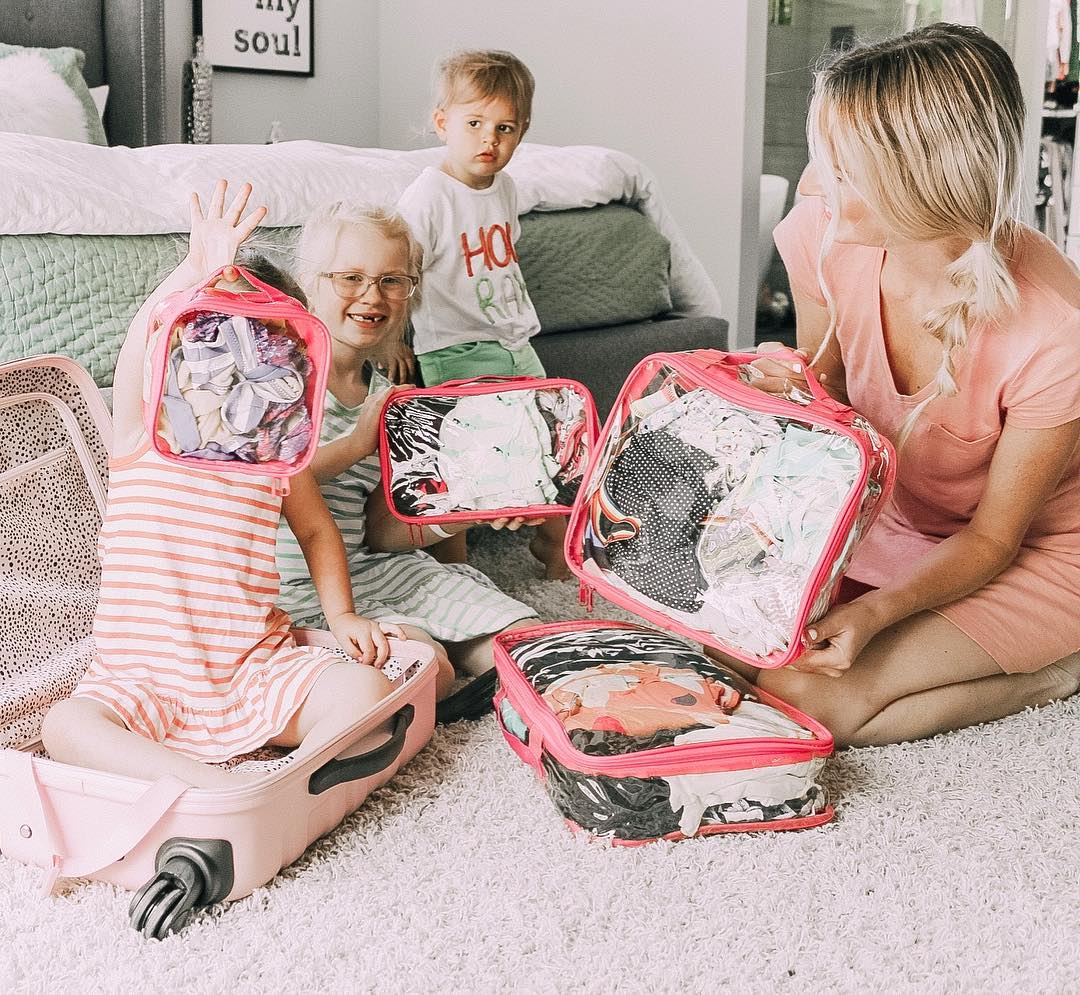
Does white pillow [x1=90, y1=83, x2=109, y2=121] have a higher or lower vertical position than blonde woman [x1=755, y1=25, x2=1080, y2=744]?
higher

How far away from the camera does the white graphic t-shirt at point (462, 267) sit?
1.80 m

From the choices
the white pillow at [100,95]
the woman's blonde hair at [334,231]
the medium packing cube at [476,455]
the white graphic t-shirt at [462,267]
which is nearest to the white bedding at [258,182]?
the white graphic t-shirt at [462,267]

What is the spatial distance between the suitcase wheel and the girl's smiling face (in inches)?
27.1

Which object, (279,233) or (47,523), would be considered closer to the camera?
(47,523)

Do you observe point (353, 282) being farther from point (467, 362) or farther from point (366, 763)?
point (366, 763)

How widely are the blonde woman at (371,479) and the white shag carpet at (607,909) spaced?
0.27 meters

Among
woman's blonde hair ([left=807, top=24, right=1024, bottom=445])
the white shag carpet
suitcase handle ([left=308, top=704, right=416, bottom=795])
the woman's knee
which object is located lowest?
the white shag carpet

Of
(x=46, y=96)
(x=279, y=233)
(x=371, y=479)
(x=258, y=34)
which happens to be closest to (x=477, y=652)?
(x=371, y=479)

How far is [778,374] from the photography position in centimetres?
130

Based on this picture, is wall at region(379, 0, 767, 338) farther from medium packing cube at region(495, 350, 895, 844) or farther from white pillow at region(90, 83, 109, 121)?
medium packing cube at region(495, 350, 895, 844)

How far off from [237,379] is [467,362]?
0.72 m

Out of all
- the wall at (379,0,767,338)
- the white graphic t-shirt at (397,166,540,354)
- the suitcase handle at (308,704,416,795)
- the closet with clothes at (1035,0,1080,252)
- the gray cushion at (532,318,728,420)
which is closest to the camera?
the suitcase handle at (308,704,416,795)

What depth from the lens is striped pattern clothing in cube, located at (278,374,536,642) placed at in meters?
1.47

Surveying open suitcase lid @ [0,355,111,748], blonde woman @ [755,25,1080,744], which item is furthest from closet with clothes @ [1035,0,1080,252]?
open suitcase lid @ [0,355,111,748]
